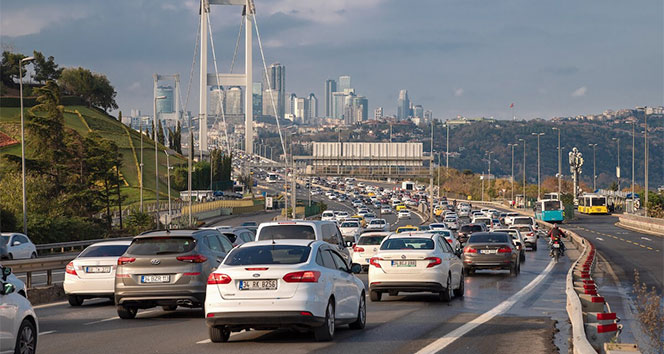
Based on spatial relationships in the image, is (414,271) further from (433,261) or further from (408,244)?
(408,244)

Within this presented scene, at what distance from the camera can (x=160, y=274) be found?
1766 centimetres

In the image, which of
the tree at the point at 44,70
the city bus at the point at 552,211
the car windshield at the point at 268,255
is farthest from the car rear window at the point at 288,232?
the tree at the point at 44,70

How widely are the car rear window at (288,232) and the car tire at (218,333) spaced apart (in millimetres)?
9411

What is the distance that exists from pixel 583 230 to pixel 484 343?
66.0m

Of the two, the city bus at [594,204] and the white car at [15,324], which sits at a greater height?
the white car at [15,324]

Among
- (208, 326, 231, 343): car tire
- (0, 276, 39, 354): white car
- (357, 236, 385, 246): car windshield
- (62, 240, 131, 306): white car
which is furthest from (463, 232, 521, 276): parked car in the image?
(0, 276, 39, 354): white car

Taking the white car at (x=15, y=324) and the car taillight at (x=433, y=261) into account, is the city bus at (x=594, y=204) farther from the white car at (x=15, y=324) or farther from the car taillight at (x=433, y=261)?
the white car at (x=15, y=324)

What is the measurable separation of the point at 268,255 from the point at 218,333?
1334mm

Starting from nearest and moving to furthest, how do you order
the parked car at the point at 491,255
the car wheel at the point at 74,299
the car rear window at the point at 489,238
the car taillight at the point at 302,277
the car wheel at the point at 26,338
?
the car wheel at the point at 26,338 < the car taillight at the point at 302,277 < the car wheel at the point at 74,299 < the parked car at the point at 491,255 < the car rear window at the point at 489,238

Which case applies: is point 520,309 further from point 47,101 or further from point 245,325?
point 47,101

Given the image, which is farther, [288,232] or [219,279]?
[288,232]

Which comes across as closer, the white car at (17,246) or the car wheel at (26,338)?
the car wheel at (26,338)

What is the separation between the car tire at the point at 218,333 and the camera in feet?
46.1

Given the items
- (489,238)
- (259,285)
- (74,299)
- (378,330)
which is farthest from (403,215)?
(259,285)
